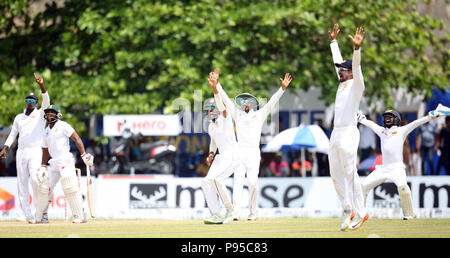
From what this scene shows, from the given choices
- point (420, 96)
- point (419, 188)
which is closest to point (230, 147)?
point (419, 188)

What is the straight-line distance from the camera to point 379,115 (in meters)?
28.3

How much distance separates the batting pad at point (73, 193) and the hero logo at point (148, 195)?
4618mm

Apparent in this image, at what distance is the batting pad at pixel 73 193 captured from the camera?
52.7 ft

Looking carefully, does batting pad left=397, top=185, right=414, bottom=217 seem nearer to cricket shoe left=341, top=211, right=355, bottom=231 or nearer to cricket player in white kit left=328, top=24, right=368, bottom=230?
cricket player in white kit left=328, top=24, right=368, bottom=230

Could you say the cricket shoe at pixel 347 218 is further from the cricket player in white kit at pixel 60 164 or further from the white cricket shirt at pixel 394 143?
the cricket player in white kit at pixel 60 164

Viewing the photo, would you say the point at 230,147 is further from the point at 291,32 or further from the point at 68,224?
the point at 291,32

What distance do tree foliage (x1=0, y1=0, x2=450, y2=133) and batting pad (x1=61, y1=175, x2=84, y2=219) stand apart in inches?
338

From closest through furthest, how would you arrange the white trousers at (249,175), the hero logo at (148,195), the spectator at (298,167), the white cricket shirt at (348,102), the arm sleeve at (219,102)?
the white cricket shirt at (348,102) → the arm sleeve at (219,102) → the white trousers at (249,175) → the hero logo at (148,195) → the spectator at (298,167)

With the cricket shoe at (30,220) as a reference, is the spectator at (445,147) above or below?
above

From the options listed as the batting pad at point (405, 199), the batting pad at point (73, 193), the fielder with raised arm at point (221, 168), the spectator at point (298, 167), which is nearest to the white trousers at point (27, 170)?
the batting pad at point (73, 193)

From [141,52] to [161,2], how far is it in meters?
1.44

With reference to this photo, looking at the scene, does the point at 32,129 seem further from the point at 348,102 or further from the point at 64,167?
the point at 348,102

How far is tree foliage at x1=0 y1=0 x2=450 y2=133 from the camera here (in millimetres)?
25047

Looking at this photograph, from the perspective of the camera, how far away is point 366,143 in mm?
25984
